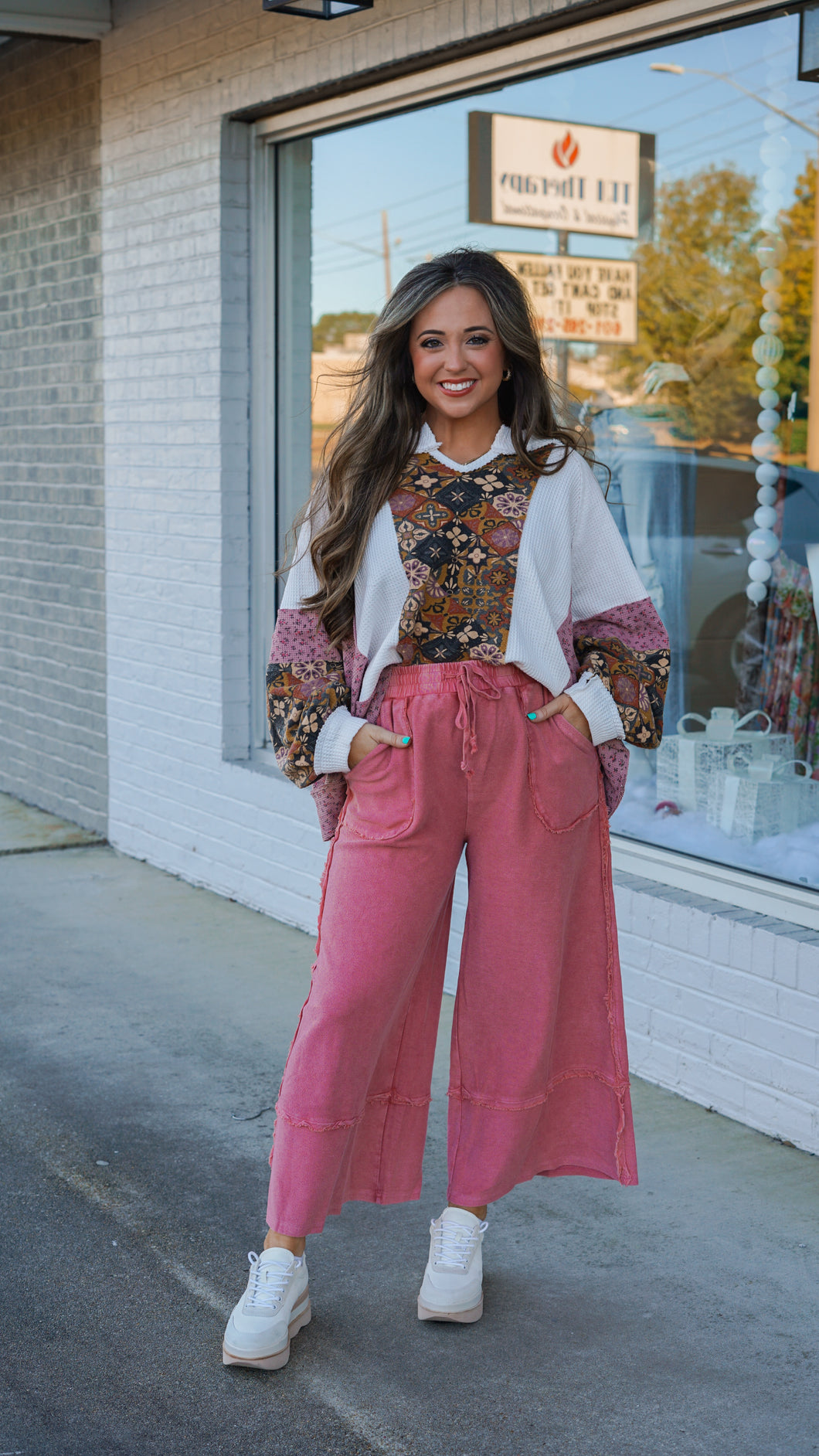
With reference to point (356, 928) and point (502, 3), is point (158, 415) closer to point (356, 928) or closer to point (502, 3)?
point (502, 3)

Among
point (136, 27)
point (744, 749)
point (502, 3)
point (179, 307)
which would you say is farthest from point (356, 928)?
point (136, 27)

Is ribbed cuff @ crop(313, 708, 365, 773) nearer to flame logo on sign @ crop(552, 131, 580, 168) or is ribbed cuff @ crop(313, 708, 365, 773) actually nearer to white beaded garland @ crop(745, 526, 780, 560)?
white beaded garland @ crop(745, 526, 780, 560)

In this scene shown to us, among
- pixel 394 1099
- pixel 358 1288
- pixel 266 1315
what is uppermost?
pixel 394 1099

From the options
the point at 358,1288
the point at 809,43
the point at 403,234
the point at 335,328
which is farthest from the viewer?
the point at 335,328

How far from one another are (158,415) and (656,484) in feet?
6.33

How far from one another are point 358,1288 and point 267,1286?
326mm

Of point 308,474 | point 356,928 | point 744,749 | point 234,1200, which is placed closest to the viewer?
point 356,928

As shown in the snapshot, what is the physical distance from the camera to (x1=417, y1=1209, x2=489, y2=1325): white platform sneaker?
2.66m

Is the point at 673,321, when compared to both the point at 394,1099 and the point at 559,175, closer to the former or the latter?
the point at 559,175

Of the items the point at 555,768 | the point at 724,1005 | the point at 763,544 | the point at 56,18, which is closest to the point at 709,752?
the point at 763,544

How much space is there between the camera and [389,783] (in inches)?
98.5

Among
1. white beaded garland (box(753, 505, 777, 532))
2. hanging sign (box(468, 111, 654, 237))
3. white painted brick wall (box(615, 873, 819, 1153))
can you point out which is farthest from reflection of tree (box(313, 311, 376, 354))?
white painted brick wall (box(615, 873, 819, 1153))

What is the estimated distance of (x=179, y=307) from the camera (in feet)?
18.1

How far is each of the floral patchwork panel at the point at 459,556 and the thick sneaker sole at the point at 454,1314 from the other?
1.14m
